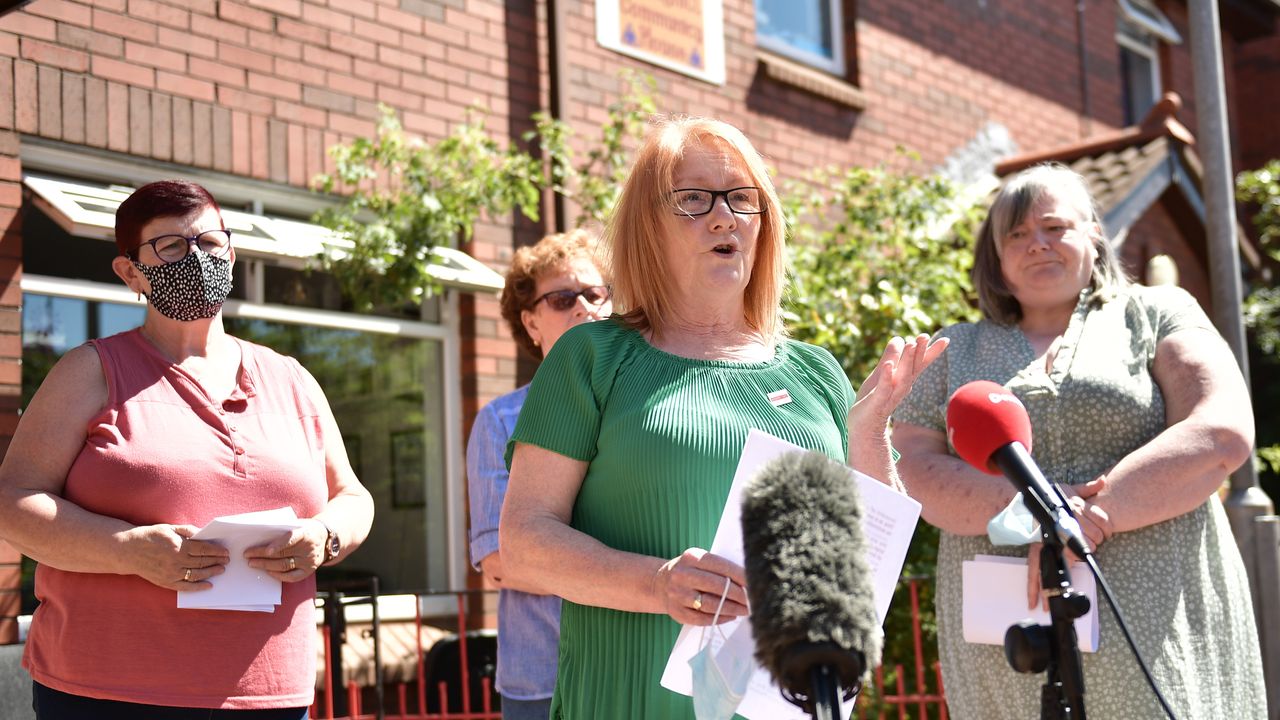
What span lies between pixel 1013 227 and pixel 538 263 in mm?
1428

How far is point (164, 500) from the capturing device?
3182 millimetres

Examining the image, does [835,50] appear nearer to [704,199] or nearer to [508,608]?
[508,608]

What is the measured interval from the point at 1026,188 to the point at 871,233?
13.4 feet

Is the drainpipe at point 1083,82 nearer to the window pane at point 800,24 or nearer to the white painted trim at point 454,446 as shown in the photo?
the window pane at point 800,24

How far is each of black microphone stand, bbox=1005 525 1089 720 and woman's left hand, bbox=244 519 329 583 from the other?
1.76 m

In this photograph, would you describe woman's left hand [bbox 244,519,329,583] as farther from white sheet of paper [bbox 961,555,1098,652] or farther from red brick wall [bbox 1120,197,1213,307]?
red brick wall [bbox 1120,197,1213,307]

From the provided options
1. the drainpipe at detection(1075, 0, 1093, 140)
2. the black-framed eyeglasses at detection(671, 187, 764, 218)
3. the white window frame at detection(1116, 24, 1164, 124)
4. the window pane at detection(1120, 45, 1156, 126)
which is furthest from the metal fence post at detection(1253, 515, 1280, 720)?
the white window frame at detection(1116, 24, 1164, 124)

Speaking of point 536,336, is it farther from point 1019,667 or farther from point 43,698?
point 1019,667

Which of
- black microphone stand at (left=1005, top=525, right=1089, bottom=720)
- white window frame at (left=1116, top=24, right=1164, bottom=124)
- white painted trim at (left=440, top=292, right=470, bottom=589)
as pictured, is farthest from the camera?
white window frame at (left=1116, top=24, right=1164, bottom=124)

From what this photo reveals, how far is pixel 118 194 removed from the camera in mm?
5633

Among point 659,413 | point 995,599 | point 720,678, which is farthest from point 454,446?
point 720,678

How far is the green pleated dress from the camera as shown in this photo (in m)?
2.38

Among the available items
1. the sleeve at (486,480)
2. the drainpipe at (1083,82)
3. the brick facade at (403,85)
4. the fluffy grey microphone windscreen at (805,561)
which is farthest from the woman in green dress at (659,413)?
the drainpipe at (1083,82)

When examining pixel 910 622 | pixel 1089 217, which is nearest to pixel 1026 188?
pixel 1089 217
